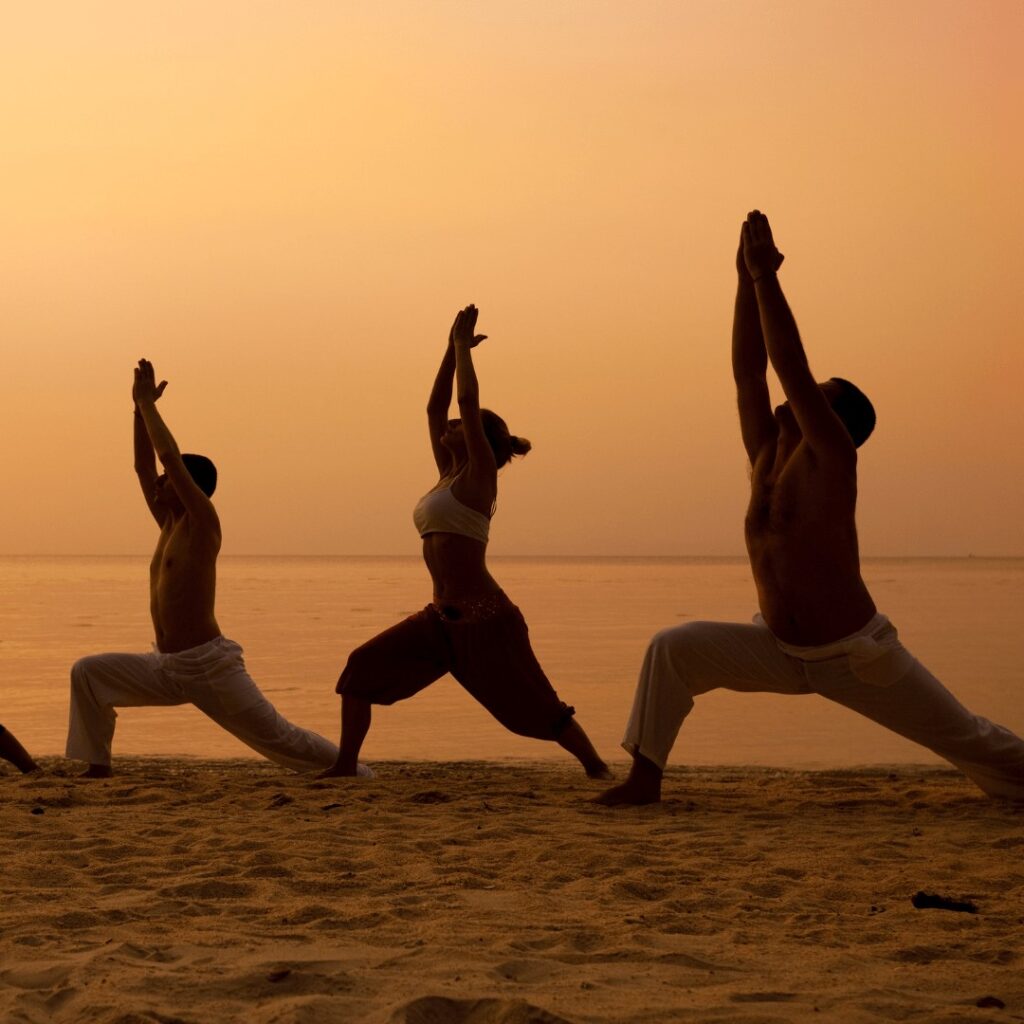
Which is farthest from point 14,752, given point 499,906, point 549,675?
point 549,675

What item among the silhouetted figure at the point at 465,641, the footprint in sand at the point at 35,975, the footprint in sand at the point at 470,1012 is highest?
the silhouetted figure at the point at 465,641

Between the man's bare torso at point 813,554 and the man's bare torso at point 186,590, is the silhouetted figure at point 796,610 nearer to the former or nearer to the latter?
the man's bare torso at point 813,554

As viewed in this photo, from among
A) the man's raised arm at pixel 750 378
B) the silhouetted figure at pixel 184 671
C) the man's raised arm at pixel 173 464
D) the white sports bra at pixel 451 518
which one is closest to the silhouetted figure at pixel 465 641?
the white sports bra at pixel 451 518

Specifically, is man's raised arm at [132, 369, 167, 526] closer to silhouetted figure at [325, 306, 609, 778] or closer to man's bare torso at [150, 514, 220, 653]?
man's bare torso at [150, 514, 220, 653]

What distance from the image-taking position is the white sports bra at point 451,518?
7.38m

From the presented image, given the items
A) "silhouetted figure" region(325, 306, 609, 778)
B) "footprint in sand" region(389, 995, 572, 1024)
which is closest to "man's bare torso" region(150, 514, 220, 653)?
"silhouetted figure" region(325, 306, 609, 778)

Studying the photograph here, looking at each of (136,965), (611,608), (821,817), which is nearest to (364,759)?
(821,817)

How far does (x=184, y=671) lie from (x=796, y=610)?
3314mm

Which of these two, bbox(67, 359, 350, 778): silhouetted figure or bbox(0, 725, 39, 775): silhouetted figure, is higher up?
bbox(67, 359, 350, 778): silhouetted figure

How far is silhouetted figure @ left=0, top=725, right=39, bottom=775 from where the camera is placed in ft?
24.2

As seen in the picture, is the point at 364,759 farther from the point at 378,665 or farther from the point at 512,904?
the point at 512,904

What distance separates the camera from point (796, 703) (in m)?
11.9

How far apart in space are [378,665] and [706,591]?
3101 centimetres

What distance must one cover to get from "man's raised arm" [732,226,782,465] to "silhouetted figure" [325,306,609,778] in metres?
1.56
